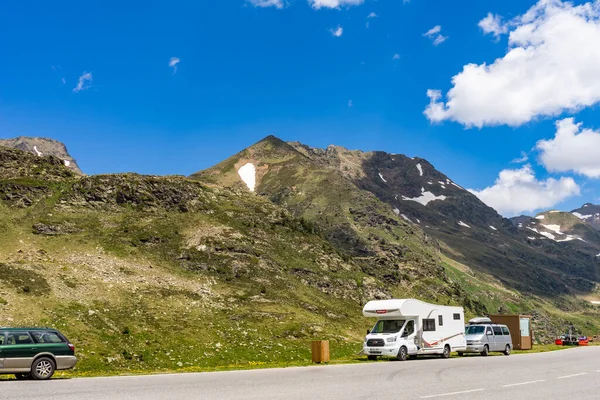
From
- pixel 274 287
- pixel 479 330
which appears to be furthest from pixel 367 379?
pixel 274 287

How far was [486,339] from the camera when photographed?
42.1m

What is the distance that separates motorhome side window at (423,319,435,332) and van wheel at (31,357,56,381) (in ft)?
83.5

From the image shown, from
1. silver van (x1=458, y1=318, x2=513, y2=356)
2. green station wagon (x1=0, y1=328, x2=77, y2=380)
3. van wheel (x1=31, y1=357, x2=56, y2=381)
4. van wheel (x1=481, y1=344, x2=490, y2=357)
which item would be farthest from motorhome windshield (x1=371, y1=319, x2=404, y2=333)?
van wheel (x1=31, y1=357, x2=56, y2=381)

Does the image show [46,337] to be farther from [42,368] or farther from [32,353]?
[42,368]

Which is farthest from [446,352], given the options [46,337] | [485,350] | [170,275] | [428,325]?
[170,275]

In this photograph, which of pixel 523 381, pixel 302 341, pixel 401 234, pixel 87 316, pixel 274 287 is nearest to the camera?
pixel 523 381

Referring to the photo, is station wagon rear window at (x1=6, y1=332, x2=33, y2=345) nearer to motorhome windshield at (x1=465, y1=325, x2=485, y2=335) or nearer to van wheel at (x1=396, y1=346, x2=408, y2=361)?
van wheel at (x1=396, y1=346, x2=408, y2=361)

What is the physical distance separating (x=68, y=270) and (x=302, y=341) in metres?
32.8

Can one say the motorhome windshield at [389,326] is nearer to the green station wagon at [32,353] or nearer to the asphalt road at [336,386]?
the asphalt road at [336,386]

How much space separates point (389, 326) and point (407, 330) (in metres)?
1.32

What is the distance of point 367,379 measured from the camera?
72.0 ft

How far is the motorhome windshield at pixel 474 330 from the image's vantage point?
42812 mm

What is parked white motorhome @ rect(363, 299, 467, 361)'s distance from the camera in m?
35.3

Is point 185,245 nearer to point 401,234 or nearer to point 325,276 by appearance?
point 325,276
